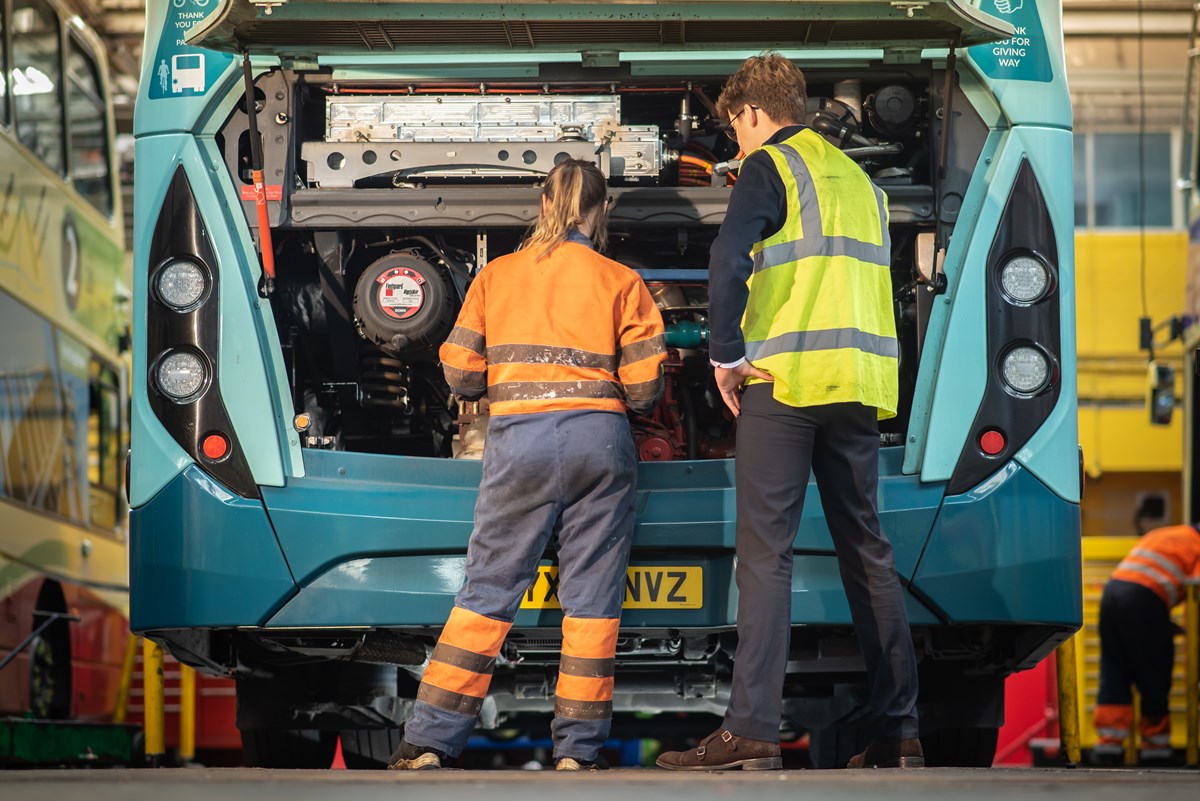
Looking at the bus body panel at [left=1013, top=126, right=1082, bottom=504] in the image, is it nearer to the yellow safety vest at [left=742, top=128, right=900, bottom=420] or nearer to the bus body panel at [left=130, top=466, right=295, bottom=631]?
the yellow safety vest at [left=742, top=128, right=900, bottom=420]

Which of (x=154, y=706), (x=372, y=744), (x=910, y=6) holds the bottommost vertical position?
(x=372, y=744)

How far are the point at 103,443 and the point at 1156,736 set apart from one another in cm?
718

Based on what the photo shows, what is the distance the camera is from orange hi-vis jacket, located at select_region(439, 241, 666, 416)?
4.82 m

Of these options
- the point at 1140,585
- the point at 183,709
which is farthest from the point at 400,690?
the point at 1140,585

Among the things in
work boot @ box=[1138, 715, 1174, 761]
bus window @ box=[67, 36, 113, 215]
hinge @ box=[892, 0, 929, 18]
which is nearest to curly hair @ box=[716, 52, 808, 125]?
hinge @ box=[892, 0, 929, 18]

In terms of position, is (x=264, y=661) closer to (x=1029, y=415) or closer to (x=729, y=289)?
(x=729, y=289)

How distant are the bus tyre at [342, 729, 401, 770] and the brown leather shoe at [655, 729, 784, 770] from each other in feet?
6.70

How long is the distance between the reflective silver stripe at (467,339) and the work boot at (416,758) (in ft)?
3.78

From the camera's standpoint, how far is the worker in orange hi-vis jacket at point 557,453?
4.66 metres

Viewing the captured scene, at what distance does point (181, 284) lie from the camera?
16.7 ft

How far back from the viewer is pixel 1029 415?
16.4 feet

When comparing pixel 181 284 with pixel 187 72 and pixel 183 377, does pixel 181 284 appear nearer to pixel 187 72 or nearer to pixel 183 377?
pixel 183 377

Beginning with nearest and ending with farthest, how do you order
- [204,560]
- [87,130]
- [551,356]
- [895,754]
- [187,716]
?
1. [895,754]
2. [551,356]
3. [204,560]
4. [187,716]
5. [87,130]

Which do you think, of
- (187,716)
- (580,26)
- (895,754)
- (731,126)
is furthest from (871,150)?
(187,716)
